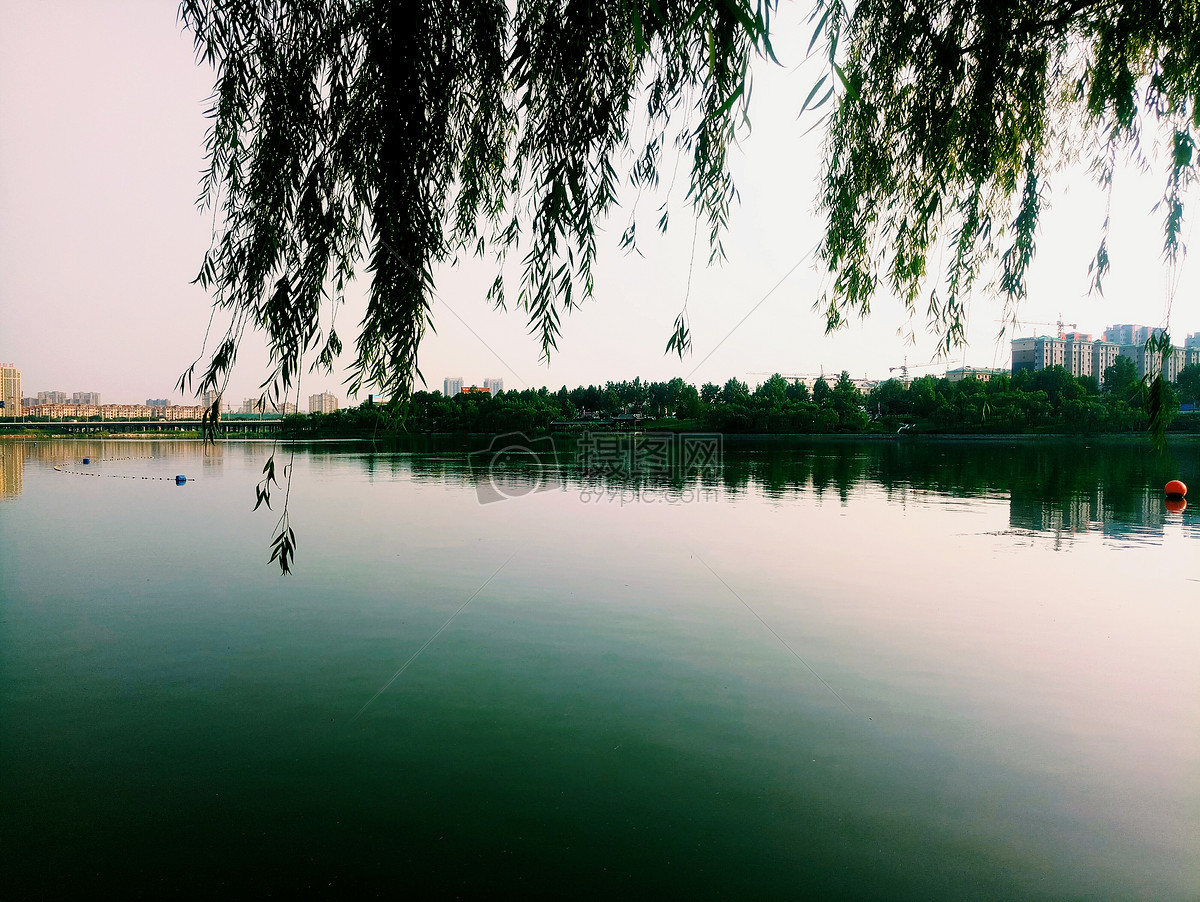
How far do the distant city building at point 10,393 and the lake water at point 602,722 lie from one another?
117024mm

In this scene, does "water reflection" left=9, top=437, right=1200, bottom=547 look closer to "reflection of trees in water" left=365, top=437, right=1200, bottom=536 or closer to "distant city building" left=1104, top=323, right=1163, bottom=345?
"reflection of trees in water" left=365, top=437, right=1200, bottom=536

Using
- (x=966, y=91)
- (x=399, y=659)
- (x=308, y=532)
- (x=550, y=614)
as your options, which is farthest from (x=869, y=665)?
(x=308, y=532)

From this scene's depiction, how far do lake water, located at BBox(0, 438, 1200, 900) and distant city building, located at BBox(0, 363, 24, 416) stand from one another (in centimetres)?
11702

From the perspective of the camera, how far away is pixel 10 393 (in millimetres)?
118438

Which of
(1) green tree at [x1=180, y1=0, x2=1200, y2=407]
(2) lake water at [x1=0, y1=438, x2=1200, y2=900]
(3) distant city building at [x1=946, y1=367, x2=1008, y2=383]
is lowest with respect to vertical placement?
(2) lake water at [x1=0, y1=438, x2=1200, y2=900]

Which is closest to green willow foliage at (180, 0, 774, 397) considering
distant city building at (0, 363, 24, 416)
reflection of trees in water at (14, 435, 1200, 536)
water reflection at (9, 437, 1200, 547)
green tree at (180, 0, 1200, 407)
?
green tree at (180, 0, 1200, 407)

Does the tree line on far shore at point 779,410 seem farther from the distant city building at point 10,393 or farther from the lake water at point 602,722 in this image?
the distant city building at point 10,393

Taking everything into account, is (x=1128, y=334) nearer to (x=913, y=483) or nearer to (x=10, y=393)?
(x=913, y=483)

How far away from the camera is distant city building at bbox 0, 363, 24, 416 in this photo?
106 metres

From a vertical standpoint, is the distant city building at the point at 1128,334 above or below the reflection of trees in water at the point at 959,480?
above

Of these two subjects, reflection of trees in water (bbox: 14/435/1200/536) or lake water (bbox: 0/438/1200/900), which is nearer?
lake water (bbox: 0/438/1200/900)

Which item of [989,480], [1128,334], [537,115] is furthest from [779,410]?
[537,115]

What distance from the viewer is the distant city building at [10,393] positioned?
349 ft

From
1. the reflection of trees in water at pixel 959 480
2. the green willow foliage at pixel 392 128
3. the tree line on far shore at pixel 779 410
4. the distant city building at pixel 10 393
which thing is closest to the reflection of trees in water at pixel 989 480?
the reflection of trees in water at pixel 959 480
